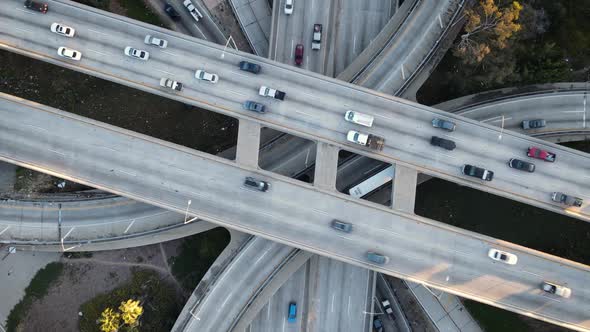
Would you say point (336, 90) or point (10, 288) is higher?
point (336, 90)

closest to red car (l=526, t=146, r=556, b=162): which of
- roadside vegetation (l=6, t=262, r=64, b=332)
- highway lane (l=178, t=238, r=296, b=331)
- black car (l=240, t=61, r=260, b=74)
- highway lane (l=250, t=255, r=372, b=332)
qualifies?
highway lane (l=250, t=255, r=372, b=332)

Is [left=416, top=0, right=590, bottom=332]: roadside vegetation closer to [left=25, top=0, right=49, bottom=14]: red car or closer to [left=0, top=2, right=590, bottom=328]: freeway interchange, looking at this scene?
[left=0, top=2, right=590, bottom=328]: freeway interchange

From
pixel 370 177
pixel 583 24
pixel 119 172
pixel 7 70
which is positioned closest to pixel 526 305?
pixel 370 177

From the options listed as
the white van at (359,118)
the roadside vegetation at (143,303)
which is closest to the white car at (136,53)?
the white van at (359,118)

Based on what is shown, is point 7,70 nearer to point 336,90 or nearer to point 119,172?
point 119,172

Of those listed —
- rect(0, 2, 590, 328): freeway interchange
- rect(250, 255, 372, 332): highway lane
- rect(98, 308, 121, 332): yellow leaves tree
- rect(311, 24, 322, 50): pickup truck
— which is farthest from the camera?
rect(311, 24, 322, 50): pickup truck

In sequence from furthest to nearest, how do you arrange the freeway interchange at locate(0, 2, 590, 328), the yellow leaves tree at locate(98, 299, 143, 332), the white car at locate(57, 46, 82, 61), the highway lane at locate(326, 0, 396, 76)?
the highway lane at locate(326, 0, 396, 76)
the yellow leaves tree at locate(98, 299, 143, 332)
the white car at locate(57, 46, 82, 61)
the freeway interchange at locate(0, 2, 590, 328)

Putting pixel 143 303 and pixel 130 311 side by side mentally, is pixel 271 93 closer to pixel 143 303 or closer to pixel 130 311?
pixel 130 311
